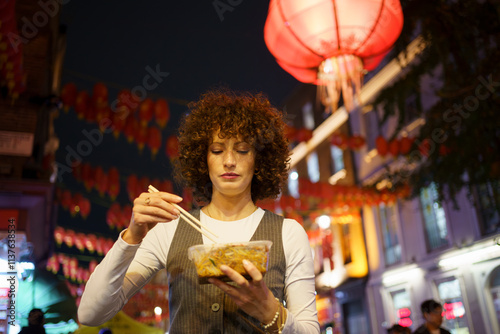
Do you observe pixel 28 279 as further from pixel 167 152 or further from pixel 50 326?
pixel 167 152

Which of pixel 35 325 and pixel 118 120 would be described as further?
pixel 118 120

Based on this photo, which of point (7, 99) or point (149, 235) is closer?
point (149, 235)

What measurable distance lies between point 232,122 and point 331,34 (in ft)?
9.04

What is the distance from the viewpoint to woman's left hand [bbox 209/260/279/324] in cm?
154

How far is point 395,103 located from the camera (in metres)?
6.60

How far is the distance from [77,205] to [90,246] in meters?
10.0

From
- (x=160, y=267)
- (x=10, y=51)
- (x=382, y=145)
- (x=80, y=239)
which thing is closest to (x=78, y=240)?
(x=80, y=239)

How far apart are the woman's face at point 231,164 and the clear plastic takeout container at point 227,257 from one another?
0.45 meters

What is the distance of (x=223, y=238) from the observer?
2.05m

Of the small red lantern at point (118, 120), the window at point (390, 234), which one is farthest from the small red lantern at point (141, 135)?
the window at point (390, 234)

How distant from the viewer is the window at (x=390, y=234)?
59.2ft

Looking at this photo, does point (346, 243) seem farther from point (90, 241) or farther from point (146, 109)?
point (146, 109)

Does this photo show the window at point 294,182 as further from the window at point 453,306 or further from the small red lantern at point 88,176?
the window at point 453,306

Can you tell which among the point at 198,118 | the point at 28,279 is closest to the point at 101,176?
the point at 28,279
